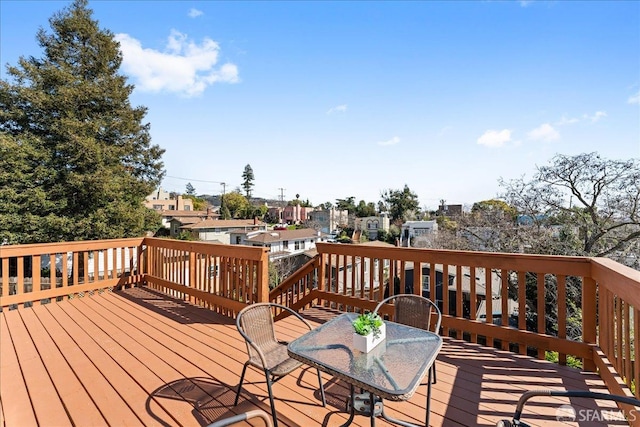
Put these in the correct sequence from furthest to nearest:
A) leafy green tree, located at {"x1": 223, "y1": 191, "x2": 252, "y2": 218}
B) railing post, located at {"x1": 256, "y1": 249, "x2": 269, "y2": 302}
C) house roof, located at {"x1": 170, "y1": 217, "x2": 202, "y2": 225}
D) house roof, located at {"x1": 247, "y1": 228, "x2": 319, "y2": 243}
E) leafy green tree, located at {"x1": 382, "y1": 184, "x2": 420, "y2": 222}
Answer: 1. leafy green tree, located at {"x1": 223, "y1": 191, "x2": 252, "y2": 218}
2. leafy green tree, located at {"x1": 382, "y1": 184, "x2": 420, "y2": 222}
3. house roof, located at {"x1": 170, "y1": 217, "x2": 202, "y2": 225}
4. house roof, located at {"x1": 247, "y1": 228, "x2": 319, "y2": 243}
5. railing post, located at {"x1": 256, "y1": 249, "x2": 269, "y2": 302}

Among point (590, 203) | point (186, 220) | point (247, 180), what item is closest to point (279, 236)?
point (186, 220)

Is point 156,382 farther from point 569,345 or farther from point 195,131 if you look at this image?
point 195,131

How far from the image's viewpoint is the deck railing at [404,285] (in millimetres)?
2273

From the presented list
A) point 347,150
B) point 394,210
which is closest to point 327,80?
point 347,150

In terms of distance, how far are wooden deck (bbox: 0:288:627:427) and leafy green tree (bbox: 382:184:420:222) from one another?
1478 inches

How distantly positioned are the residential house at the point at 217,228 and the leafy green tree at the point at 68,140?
1395 centimetres

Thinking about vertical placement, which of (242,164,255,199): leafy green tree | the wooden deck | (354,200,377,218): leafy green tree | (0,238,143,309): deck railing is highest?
(242,164,255,199): leafy green tree

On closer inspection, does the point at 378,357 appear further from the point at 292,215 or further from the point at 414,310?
the point at 292,215

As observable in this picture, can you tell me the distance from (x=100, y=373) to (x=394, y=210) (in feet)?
133

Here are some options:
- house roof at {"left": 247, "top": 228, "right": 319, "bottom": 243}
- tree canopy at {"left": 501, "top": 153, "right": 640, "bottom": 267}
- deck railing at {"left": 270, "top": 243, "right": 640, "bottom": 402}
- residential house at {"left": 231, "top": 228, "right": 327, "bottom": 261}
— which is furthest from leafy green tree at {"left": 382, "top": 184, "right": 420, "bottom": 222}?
deck railing at {"left": 270, "top": 243, "right": 640, "bottom": 402}

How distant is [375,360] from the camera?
1640mm

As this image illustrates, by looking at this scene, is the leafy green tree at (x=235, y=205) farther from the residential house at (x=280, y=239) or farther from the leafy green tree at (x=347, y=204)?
the leafy green tree at (x=347, y=204)

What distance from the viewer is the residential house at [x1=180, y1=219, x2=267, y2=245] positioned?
30812 millimetres

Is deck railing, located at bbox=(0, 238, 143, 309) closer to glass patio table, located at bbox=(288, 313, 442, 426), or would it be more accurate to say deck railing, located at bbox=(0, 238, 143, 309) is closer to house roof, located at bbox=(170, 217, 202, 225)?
glass patio table, located at bbox=(288, 313, 442, 426)
